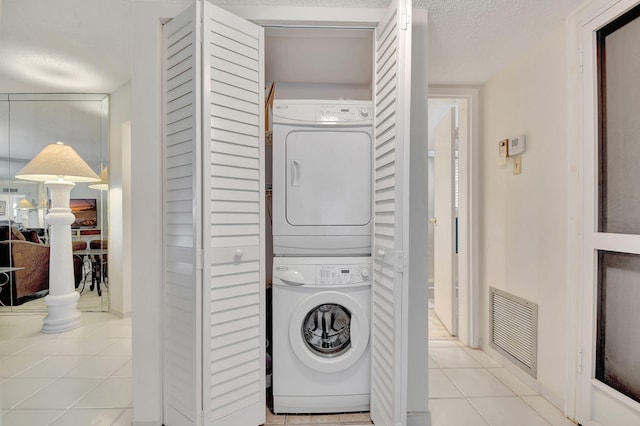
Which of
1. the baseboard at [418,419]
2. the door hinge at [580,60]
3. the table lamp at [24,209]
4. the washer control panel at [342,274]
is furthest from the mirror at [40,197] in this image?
the door hinge at [580,60]

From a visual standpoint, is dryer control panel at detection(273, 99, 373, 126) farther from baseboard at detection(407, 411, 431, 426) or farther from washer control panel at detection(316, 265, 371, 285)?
baseboard at detection(407, 411, 431, 426)

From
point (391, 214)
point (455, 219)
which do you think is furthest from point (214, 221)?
point (455, 219)

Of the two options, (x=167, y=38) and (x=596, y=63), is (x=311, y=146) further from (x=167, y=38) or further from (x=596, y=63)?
(x=596, y=63)

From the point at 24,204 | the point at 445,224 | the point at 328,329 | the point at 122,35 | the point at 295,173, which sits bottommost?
the point at 328,329

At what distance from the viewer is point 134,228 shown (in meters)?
1.57

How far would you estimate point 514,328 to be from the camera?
219 cm

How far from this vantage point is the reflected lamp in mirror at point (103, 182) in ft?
11.1

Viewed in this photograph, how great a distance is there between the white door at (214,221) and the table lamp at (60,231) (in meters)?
2.12

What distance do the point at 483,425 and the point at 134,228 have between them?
2.14 m

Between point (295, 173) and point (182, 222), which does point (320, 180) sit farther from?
point (182, 222)

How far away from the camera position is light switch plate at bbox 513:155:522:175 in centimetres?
213

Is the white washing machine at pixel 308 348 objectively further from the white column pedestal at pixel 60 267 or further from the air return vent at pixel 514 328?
the white column pedestal at pixel 60 267

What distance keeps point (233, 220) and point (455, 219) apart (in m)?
2.14

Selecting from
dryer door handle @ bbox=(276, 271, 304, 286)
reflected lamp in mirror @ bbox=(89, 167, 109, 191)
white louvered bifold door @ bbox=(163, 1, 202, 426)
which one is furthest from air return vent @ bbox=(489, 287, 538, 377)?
reflected lamp in mirror @ bbox=(89, 167, 109, 191)
